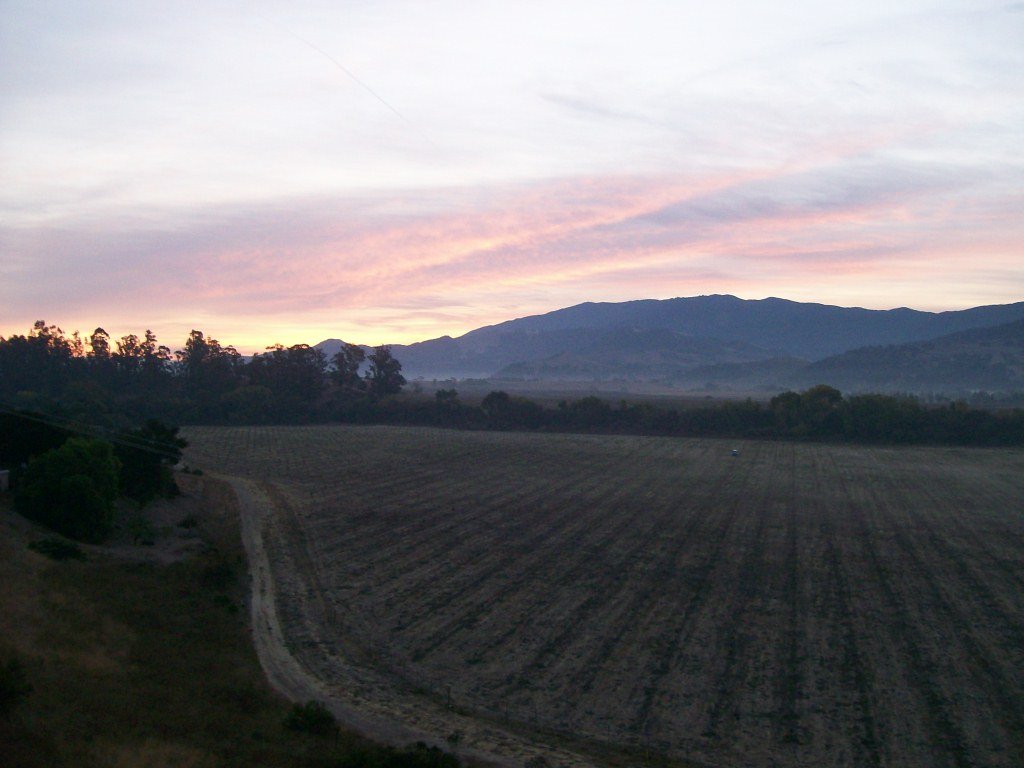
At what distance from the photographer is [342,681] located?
1711 cm

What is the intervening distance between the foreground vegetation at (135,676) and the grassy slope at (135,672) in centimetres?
3

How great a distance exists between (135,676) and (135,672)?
235mm

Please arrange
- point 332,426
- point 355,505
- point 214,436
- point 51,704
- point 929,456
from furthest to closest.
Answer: point 332,426 < point 214,436 < point 929,456 < point 355,505 < point 51,704

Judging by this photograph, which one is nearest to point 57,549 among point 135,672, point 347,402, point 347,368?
point 135,672

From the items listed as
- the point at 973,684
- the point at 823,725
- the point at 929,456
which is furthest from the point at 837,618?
the point at 929,456

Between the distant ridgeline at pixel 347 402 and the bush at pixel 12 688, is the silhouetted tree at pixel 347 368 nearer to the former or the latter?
the distant ridgeline at pixel 347 402

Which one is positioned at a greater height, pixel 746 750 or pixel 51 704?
pixel 51 704

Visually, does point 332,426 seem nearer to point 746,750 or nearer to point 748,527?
point 748,527

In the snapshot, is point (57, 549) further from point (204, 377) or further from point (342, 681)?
point (204, 377)

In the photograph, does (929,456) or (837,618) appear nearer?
(837,618)

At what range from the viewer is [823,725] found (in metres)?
15.2

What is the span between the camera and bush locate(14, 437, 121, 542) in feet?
85.0

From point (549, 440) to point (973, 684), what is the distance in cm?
5920

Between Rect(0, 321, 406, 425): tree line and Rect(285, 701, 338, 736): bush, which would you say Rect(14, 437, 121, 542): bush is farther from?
Rect(0, 321, 406, 425): tree line
